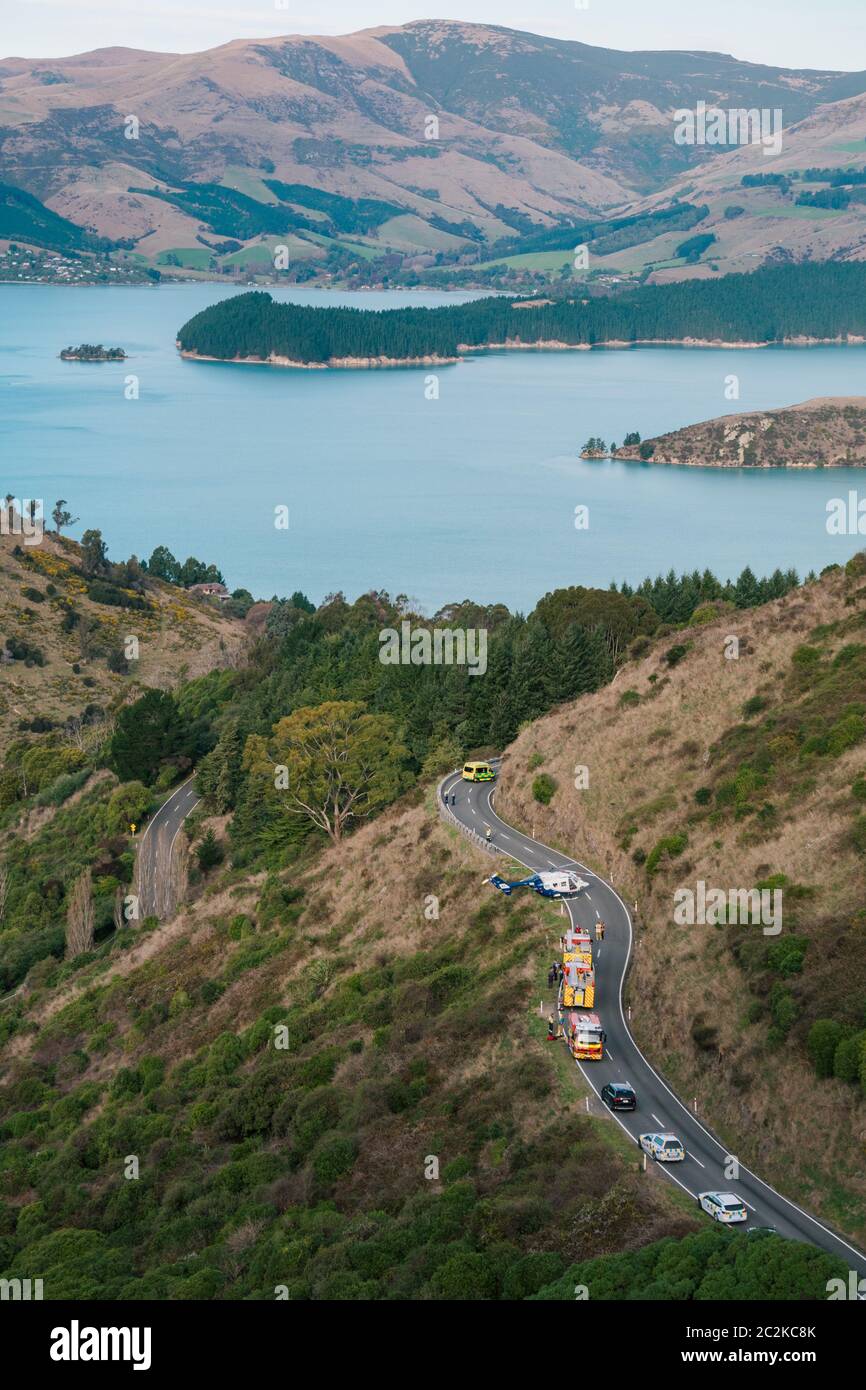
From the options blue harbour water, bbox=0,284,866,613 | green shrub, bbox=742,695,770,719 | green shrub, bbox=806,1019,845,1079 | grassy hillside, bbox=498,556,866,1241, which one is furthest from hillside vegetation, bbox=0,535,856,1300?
blue harbour water, bbox=0,284,866,613

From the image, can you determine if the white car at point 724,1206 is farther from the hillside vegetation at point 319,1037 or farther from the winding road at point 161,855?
the winding road at point 161,855

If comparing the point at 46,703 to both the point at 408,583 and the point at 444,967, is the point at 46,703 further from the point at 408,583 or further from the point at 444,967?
the point at 444,967

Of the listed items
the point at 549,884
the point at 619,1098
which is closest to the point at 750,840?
the point at 549,884

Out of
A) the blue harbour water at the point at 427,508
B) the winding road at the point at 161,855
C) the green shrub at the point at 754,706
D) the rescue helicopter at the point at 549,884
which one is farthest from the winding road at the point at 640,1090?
the blue harbour water at the point at 427,508

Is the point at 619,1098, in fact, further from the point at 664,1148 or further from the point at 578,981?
the point at 578,981

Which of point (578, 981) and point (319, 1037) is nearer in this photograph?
point (578, 981)

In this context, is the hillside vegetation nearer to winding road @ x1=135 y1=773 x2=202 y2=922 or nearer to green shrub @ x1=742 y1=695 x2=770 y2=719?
winding road @ x1=135 y1=773 x2=202 y2=922

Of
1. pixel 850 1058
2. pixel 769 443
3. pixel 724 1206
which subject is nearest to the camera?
pixel 724 1206
